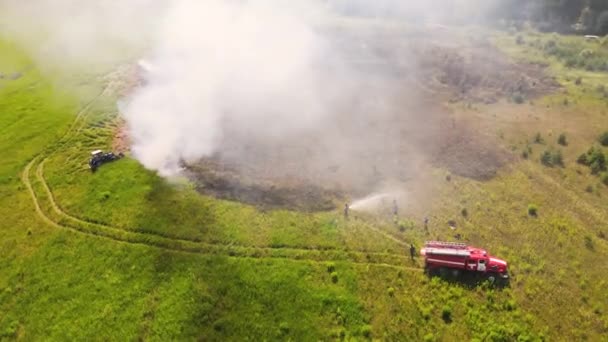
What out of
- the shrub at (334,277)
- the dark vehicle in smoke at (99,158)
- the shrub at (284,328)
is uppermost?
the dark vehicle in smoke at (99,158)

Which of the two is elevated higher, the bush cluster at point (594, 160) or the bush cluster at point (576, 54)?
the bush cluster at point (576, 54)

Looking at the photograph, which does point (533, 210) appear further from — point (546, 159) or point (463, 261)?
point (463, 261)

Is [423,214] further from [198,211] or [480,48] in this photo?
[480,48]

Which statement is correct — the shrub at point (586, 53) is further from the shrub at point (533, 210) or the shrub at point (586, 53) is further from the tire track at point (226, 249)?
the tire track at point (226, 249)

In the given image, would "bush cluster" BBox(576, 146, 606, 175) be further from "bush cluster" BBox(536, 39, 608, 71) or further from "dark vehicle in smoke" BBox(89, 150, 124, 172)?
"dark vehicle in smoke" BBox(89, 150, 124, 172)

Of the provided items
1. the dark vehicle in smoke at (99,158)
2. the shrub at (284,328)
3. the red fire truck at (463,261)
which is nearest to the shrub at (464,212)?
the red fire truck at (463,261)

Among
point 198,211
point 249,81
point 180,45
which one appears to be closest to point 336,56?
point 249,81

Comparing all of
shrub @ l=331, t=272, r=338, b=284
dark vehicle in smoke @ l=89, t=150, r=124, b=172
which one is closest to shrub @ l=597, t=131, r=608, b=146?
shrub @ l=331, t=272, r=338, b=284

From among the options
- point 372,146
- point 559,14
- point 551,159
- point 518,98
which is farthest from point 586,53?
point 372,146
